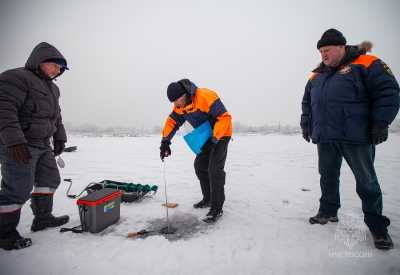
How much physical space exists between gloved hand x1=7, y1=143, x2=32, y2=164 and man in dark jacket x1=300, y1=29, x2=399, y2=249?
134 inches

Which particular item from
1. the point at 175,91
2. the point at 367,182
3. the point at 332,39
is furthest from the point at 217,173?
the point at 332,39

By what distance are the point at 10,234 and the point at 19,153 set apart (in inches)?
38.2

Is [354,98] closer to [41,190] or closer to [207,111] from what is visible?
[207,111]

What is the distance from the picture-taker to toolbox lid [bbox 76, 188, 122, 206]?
107 inches

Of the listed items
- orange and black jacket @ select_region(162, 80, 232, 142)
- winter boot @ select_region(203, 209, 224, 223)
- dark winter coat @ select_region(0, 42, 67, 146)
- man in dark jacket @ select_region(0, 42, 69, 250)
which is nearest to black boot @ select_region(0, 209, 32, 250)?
man in dark jacket @ select_region(0, 42, 69, 250)

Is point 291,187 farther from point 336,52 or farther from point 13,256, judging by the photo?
point 13,256

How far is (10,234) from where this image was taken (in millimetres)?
2535

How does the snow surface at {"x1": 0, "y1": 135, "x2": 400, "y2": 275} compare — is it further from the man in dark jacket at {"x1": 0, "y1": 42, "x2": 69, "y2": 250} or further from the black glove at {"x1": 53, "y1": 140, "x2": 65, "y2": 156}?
the black glove at {"x1": 53, "y1": 140, "x2": 65, "y2": 156}

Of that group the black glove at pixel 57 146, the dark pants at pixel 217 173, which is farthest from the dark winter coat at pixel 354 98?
the black glove at pixel 57 146

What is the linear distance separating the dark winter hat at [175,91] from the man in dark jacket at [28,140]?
1445 millimetres

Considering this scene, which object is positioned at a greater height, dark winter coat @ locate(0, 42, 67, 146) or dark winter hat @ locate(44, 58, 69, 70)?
dark winter hat @ locate(44, 58, 69, 70)

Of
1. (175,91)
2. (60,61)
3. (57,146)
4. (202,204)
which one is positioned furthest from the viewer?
(202,204)

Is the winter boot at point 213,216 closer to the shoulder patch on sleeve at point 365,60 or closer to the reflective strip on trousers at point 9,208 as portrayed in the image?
the reflective strip on trousers at point 9,208

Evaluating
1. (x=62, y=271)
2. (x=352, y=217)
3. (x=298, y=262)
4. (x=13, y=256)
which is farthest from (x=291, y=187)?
(x=13, y=256)
